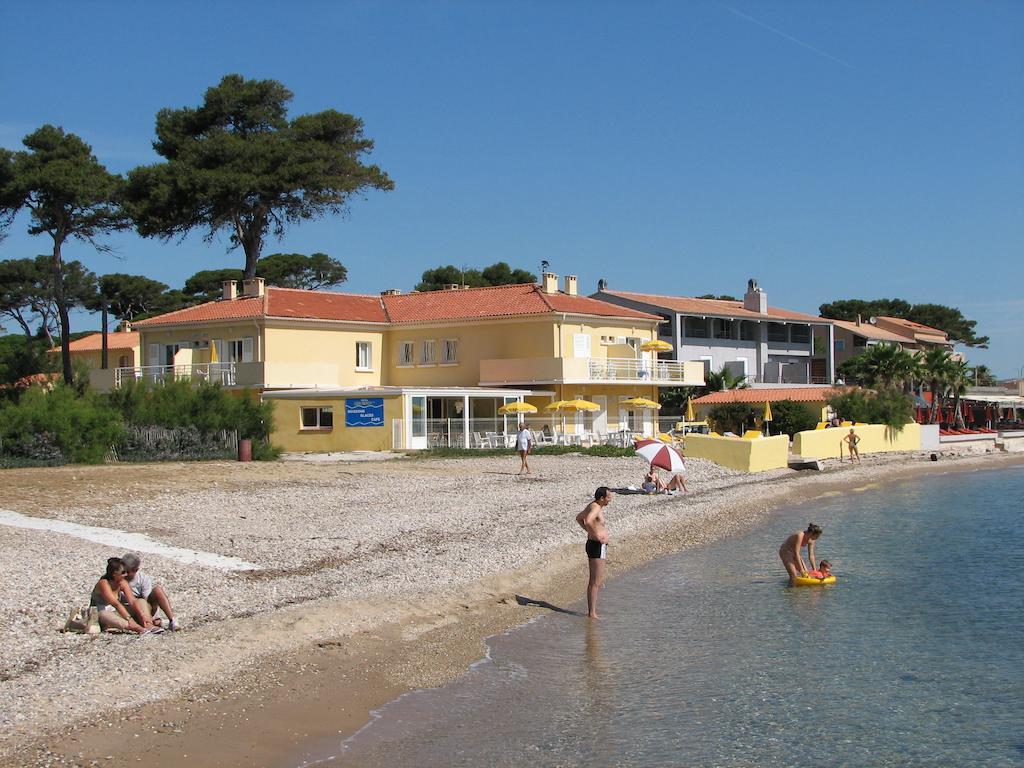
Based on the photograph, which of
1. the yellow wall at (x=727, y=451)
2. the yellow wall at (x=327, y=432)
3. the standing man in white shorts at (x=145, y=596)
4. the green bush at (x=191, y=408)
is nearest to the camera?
the standing man in white shorts at (x=145, y=596)

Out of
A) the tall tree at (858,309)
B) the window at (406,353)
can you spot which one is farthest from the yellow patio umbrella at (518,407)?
the tall tree at (858,309)

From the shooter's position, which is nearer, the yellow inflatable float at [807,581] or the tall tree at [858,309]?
the yellow inflatable float at [807,581]

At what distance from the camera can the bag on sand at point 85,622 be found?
1110cm

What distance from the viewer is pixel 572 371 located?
4238 cm

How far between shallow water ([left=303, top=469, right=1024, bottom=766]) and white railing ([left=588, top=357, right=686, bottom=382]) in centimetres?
2315

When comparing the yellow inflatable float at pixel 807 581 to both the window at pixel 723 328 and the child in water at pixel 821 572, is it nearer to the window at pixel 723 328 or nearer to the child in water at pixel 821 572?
the child in water at pixel 821 572

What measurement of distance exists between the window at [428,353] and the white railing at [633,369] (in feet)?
21.8

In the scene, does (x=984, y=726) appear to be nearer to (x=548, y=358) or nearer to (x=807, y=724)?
(x=807, y=724)

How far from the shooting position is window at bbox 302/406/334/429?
37.3 metres

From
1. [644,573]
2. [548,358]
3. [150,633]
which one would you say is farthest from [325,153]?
[150,633]

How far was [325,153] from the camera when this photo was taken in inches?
1885

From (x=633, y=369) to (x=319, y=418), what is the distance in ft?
46.8

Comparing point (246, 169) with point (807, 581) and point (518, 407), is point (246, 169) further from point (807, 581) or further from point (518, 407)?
point (807, 581)

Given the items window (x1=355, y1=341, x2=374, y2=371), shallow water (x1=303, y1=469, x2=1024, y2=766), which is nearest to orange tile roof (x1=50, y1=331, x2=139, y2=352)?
window (x1=355, y1=341, x2=374, y2=371)
